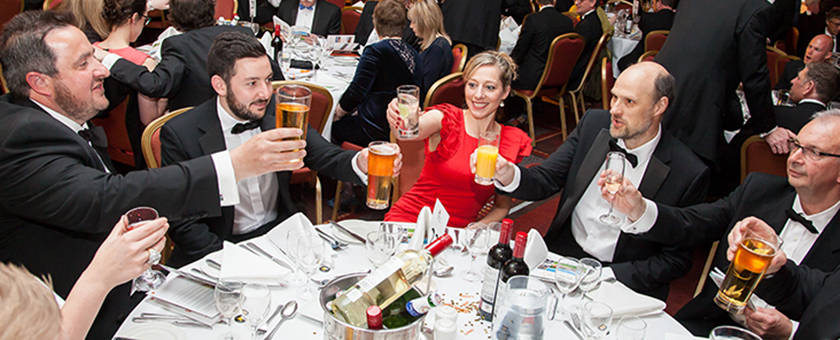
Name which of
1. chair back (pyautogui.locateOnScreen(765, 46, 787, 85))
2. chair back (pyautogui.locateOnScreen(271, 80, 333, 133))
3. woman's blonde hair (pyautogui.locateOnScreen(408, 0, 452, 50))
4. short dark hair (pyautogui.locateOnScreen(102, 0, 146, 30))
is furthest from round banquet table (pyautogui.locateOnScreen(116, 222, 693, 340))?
chair back (pyautogui.locateOnScreen(765, 46, 787, 85))

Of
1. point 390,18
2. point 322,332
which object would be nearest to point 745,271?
point 322,332

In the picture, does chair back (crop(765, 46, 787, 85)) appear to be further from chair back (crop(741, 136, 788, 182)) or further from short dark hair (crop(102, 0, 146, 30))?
short dark hair (crop(102, 0, 146, 30))

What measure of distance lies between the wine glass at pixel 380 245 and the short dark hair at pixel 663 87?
134 cm

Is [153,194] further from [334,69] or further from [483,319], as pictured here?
[334,69]

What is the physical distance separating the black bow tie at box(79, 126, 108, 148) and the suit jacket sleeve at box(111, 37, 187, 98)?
1.29 m

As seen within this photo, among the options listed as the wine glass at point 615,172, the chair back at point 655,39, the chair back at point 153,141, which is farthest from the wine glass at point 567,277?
the chair back at point 655,39

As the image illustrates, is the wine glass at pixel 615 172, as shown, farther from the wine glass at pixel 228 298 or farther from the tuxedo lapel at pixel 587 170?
the wine glass at pixel 228 298

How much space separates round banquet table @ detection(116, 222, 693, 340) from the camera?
4.62 ft

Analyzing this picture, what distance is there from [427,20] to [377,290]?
11.0 feet

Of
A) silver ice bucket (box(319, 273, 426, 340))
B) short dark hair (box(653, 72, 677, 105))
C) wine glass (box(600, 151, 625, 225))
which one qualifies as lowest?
silver ice bucket (box(319, 273, 426, 340))

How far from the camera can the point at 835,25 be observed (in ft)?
19.5

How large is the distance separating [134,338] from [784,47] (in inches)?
347

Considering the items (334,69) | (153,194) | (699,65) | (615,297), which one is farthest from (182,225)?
(699,65)

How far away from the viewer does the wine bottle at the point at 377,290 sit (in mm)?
1196
